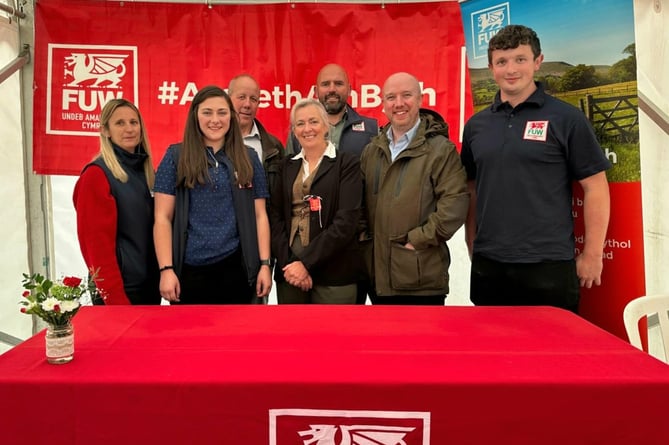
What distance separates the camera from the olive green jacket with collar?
2201mm

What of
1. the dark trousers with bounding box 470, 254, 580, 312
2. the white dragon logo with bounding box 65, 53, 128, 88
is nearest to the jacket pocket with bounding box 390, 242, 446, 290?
the dark trousers with bounding box 470, 254, 580, 312

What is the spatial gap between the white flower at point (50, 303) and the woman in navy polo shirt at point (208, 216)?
0.82 metres

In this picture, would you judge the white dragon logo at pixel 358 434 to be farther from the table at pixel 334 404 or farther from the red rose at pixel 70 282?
the red rose at pixel 70 282

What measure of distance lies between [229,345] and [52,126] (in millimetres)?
2483

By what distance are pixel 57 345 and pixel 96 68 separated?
8.01 ft

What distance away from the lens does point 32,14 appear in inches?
125

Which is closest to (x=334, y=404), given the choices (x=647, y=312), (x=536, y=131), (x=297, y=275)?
(x=297, y=275)

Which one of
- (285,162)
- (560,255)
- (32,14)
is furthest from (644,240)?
(32,14)

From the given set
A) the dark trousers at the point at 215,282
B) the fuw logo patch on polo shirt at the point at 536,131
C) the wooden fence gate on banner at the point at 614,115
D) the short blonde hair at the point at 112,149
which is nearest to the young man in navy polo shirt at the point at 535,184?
the fuw logo patch on polo shirt at the point at 536,131

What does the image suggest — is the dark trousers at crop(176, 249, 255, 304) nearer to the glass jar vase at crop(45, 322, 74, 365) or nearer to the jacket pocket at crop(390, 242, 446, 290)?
the jacket pocket at crop(390, 242, 446, 290)

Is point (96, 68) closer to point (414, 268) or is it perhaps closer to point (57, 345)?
point (414, 268)

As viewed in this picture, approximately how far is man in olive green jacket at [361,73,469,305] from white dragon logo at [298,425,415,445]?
1057 mm

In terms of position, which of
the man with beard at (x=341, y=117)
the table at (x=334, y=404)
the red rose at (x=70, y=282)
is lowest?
→ the table at (x=334, y=404)

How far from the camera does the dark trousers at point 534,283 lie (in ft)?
7.00
